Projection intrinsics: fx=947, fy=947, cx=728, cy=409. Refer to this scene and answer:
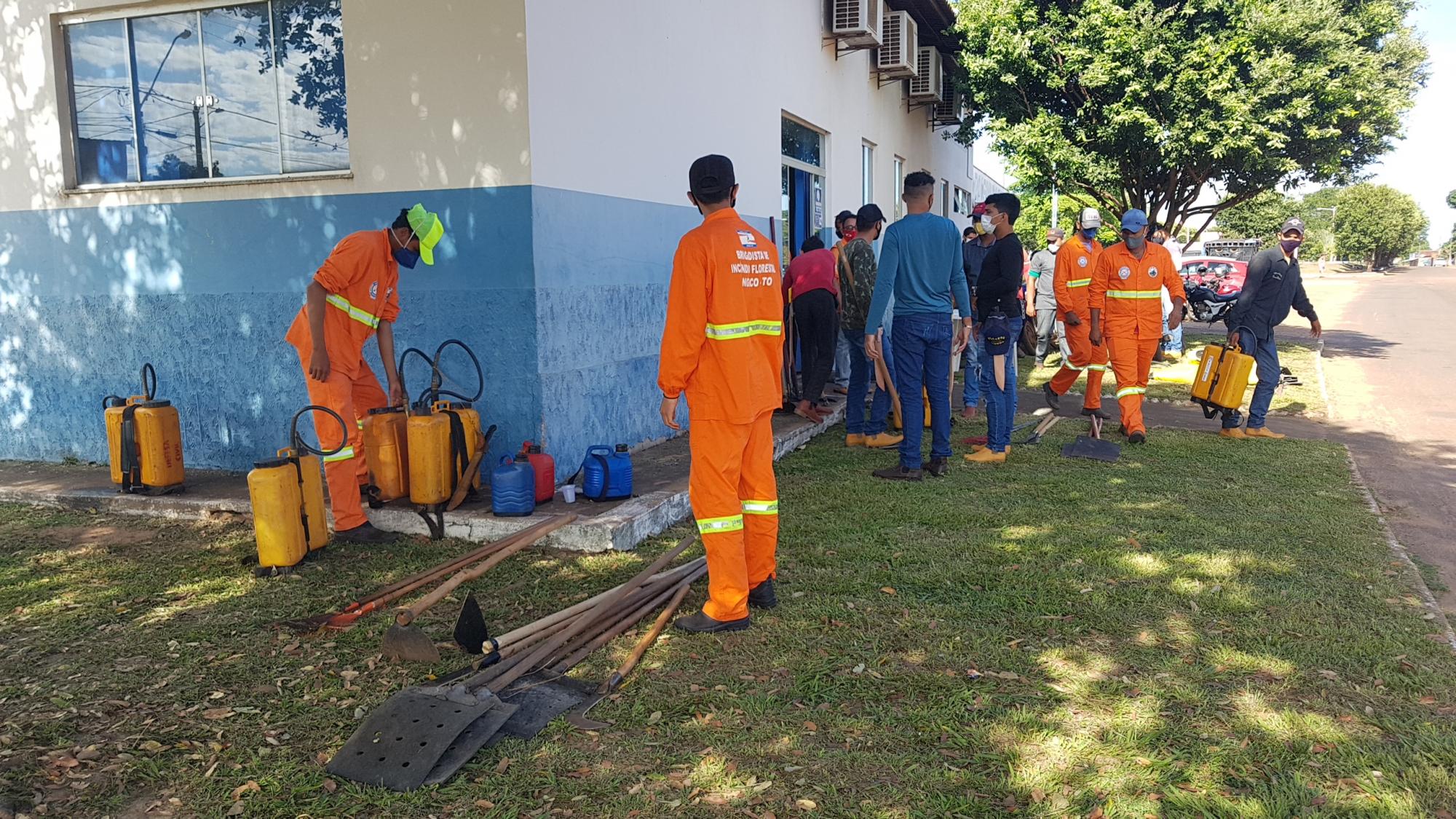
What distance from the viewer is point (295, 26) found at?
6.52 meters

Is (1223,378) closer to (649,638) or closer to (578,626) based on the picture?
(649,638)

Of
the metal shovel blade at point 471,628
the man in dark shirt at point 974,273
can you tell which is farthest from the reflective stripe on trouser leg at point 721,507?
the man in dark shirt at point 974,273

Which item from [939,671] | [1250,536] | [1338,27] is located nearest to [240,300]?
[939,671]

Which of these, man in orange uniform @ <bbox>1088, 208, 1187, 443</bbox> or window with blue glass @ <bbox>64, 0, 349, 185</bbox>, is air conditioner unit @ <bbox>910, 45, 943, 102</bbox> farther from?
window with blue glass @ <bbox>64, 0, 349, 185</bbox>

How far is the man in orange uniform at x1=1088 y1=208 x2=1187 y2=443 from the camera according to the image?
7.96 m

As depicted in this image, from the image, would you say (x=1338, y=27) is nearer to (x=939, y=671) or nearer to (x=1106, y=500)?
(x=1106, y=500)

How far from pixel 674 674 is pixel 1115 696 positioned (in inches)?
67.1

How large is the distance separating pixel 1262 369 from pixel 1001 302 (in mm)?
2821

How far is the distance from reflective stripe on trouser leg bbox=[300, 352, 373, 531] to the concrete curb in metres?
5.55

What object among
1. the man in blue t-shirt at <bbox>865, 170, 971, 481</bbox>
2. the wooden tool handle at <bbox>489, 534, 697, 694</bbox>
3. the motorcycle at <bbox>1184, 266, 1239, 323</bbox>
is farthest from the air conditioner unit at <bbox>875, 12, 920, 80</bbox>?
the motorcycle at <bbox>1184, 266, 1239, 323</bbox>

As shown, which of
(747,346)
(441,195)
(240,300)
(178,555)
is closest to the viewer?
(747,346)

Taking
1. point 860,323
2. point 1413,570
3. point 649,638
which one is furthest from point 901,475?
point 649,638

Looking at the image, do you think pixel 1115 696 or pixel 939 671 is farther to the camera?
pixel 939 671

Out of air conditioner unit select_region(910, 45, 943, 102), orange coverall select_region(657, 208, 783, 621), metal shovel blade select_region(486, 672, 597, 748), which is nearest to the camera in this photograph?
metal shovel blade select_region(486, 672, 597, 748)
